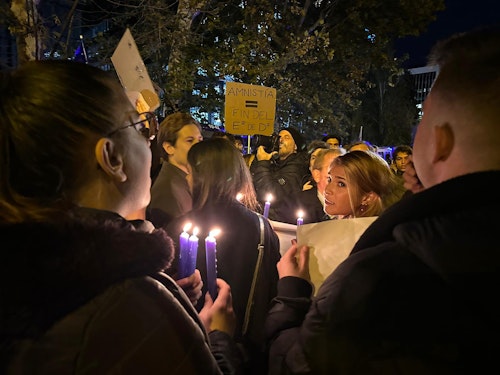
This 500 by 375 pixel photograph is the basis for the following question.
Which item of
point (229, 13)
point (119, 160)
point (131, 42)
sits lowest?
point (119, 160)

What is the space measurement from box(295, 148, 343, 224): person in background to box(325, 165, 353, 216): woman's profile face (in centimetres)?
155

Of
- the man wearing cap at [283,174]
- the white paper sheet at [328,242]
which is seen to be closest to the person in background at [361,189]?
the white paper sheet at [328,242]

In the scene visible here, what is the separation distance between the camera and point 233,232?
264 cm

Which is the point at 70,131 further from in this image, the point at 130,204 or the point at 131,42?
the point at 131,42

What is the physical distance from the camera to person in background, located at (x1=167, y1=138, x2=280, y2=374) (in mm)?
2646

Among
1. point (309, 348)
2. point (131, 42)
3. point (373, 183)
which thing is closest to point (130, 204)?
point (309, 348)

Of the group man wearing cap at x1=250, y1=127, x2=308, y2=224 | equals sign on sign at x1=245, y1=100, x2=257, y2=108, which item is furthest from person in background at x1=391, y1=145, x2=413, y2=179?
equals sign on sign at x1=245, y1=100, x2=257, y2=108

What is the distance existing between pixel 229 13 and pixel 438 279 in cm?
1533

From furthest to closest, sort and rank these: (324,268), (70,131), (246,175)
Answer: (246,175) → (324,268) → (70,131)

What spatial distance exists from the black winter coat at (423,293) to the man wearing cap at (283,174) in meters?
4.41

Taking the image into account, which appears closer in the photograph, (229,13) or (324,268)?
(324,268)

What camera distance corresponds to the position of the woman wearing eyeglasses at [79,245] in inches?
38.6

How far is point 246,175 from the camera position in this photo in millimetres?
2832

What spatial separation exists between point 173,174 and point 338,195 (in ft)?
5.16
